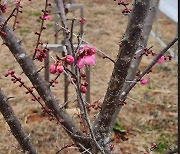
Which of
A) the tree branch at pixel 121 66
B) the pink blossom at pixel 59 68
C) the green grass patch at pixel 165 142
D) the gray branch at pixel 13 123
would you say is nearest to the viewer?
the tree branch at pixel 121 66

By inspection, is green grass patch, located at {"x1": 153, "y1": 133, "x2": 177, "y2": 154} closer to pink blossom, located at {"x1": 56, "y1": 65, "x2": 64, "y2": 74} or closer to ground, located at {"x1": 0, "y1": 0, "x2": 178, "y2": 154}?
ground, located at {"x1": 0, "y1": 0, "x2": 178, "y2": 154}

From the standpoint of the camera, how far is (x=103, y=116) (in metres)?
1.36

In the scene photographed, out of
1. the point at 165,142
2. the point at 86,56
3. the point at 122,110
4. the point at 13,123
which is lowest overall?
the point at 122,110

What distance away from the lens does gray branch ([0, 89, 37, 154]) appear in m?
1.37

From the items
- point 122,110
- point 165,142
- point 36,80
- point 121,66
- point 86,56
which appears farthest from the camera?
point 122,110

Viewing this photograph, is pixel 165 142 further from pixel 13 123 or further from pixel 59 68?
pixel 59 68

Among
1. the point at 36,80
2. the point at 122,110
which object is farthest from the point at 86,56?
the point at 122,110

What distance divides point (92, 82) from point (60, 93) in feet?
1.66

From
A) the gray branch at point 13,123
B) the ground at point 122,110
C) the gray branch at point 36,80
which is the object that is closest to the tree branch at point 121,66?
the gray branch at point 36,80

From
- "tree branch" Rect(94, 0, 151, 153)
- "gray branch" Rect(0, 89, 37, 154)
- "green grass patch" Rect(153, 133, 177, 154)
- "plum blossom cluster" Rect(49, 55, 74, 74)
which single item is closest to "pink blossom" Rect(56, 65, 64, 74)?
"plum blossom cluster" Rect(49, 55, 74, 74)

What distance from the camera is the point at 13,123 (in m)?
1.40

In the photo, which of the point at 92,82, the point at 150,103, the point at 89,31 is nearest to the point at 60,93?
the point at 92,82

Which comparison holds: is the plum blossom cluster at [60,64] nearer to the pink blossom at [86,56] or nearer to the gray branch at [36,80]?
the pink blossom at [86,56]

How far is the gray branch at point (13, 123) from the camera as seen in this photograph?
53.8 inches
